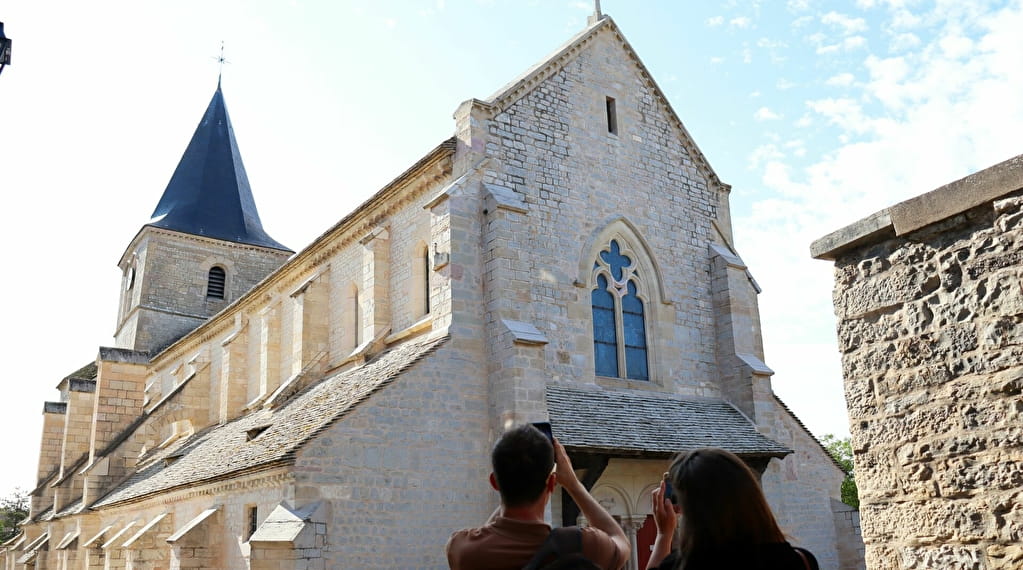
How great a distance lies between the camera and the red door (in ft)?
47.6

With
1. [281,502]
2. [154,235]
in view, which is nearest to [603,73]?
[281,502]

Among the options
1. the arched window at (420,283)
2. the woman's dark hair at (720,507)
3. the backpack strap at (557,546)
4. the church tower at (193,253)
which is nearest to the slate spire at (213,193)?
the church tower at (193,253)

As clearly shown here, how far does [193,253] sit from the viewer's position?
120ft

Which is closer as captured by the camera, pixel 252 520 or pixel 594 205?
pixel 252 520

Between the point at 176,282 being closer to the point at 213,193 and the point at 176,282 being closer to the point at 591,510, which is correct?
the point at 213,193

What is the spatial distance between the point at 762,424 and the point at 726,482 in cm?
1436

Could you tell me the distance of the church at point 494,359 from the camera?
12.6 meters

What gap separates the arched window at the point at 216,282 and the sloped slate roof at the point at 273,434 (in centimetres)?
1533

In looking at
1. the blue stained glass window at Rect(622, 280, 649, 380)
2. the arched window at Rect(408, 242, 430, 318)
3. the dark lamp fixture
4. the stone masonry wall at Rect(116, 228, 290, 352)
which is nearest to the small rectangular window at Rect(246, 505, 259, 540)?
the arched window at Rect(408, 242, 430, 318)

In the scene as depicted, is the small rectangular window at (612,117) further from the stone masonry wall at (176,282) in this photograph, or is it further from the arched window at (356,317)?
the stone masonry wall at (176,282)

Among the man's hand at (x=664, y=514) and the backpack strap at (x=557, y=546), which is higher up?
the man's hand at (x=664, y=514)

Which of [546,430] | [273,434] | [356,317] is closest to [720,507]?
[546,430]

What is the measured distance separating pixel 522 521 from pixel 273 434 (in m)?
13.0

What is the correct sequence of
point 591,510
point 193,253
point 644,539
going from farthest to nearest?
point 193,253
point 644,539
point 591,510
